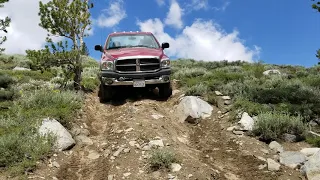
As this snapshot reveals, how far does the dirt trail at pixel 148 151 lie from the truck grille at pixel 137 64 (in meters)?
1.29

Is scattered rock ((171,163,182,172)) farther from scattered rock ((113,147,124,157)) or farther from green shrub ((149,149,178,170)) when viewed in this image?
scattered rock ((113,147,124,157))

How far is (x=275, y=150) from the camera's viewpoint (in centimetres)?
723

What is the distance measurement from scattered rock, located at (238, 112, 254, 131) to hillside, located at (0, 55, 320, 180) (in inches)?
1.1

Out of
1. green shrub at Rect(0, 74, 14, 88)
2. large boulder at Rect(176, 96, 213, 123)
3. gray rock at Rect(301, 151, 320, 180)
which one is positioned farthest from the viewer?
green shrub at Rect(0, 74, 14, 88)

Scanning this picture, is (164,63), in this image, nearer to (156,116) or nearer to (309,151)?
(156,116)

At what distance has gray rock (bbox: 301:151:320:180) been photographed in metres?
5.96

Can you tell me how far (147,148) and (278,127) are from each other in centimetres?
307

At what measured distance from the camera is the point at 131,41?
12.0 metres

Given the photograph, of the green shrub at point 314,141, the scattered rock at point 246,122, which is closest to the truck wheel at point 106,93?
the scattered rock at point 246,122

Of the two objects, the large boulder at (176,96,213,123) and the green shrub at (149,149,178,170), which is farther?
the large boulder at (176,96,213,123)

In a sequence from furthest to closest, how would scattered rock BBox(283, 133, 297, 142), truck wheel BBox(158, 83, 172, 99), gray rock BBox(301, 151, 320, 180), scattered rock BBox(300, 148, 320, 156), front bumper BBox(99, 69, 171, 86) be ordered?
truck wheel BBox(158, 83, 172, 99), front bumper BBox(99, 69, 171, 86), scattered rock BBox(283, 133, 297, 142), scattered rock BBox(300, 148, 320, 156), gray rock BBox(301, 151, 320, 180)

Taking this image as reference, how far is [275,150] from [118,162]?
332cm

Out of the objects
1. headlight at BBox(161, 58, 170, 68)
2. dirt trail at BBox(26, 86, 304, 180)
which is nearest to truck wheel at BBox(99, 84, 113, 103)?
dirt trail at BBox(26, 86, 304, 180)

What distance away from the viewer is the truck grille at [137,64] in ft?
34.4
